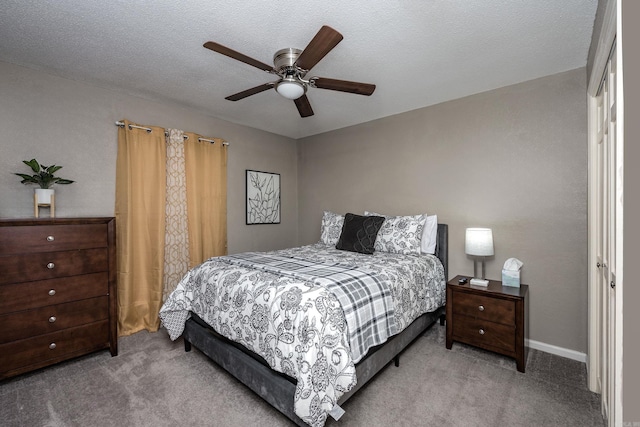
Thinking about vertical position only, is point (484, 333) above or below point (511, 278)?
below

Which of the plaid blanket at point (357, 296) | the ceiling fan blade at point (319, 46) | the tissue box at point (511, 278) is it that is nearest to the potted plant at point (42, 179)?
the plaid blanket at point (357, 296)

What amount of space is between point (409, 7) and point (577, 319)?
9.09 feet

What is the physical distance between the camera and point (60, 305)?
7.39ft

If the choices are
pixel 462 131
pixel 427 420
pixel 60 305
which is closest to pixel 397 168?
pixel 462 131

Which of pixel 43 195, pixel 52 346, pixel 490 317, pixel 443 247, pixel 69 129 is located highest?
pixel 69 129

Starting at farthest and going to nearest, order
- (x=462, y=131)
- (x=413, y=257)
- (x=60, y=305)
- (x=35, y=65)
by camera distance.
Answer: (x=462, y=131) → (x=413, y=257) → (x=35, y=65) → (x=60, y=305)

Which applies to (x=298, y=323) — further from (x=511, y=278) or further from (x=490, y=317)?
(x=511, y=278)

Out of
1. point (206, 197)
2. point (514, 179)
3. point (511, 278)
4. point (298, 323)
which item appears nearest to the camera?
point (298, 323)

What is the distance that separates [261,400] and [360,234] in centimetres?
180

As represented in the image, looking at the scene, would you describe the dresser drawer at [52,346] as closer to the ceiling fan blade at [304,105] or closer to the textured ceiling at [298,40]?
the textured ceiling at [298,40]

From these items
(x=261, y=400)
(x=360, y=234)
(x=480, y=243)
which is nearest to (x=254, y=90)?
(x=360, y=234)

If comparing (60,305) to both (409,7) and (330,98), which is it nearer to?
(330,98)

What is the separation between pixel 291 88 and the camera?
80.0 inches

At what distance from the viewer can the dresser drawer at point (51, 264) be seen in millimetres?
2042
